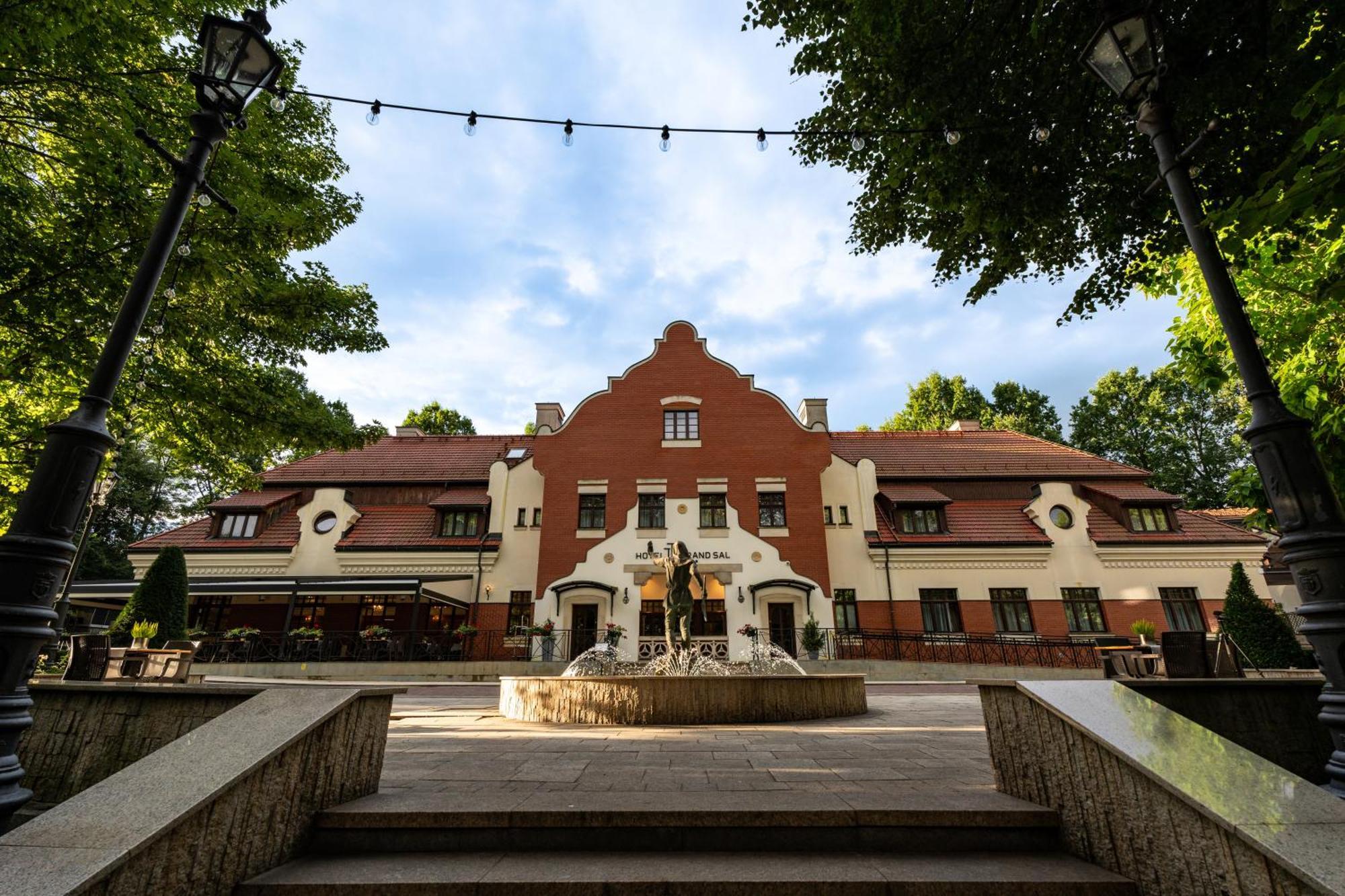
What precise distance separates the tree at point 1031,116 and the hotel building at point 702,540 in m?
15.0

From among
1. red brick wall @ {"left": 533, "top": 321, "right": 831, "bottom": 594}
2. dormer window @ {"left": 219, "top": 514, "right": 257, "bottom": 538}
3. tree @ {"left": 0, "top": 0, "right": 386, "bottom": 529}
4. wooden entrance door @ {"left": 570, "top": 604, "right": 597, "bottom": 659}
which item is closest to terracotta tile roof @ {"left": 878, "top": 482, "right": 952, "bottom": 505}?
red brick wall @ {"left": 533, "top": 321, "right": 831, "bottom": 594}

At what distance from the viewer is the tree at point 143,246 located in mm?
7086

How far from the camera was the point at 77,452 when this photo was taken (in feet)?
11.3

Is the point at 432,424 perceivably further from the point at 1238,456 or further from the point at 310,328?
the point at 1238,456

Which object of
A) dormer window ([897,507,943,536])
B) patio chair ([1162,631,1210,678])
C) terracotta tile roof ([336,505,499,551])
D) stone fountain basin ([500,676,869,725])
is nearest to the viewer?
patio chair ([1162,631,1210,678])

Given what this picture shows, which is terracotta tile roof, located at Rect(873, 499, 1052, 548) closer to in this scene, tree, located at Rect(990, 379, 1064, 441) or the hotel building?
the hotel building

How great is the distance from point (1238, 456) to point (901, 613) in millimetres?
30063

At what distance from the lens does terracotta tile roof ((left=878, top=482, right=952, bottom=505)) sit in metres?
23.5

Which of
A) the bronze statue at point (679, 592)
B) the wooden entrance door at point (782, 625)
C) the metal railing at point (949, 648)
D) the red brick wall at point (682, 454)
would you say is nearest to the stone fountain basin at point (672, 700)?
the bronze statue at point (679, 592)

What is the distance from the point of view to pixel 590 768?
15.8 ft

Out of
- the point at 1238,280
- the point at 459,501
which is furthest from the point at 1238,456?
the point at 459,501

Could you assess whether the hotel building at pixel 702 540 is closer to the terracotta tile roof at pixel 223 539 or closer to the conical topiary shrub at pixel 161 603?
the terracotta tile roof at pixel 223 539

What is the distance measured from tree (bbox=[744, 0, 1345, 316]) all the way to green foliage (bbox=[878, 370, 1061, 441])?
34.2 m

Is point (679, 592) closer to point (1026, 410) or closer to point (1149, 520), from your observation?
point (1149, 520)
